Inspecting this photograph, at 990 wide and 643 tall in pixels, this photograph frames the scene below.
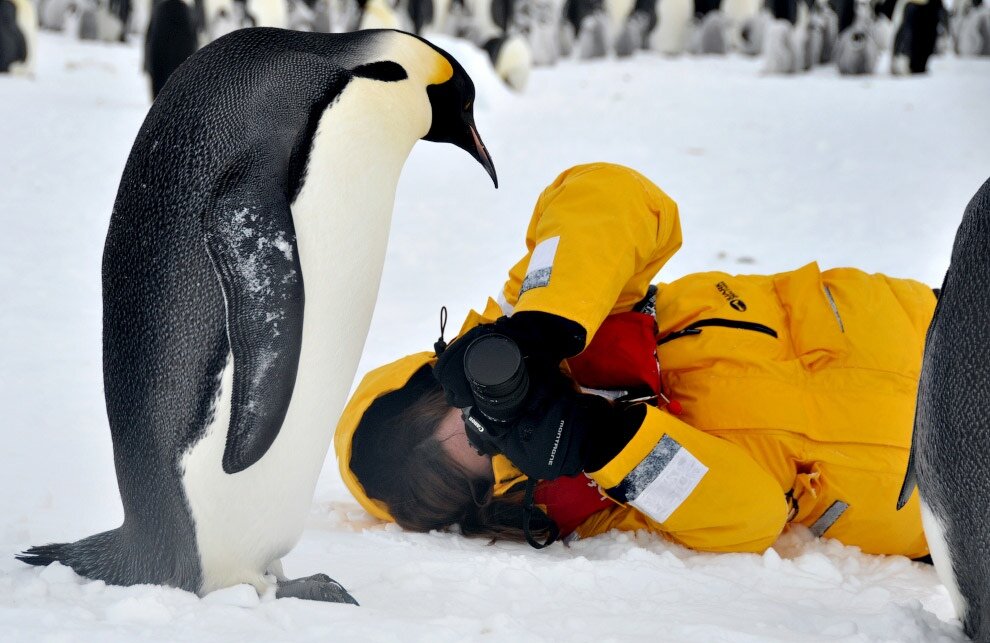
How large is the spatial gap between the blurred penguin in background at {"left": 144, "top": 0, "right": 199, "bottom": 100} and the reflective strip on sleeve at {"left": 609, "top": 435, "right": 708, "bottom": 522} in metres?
5.30

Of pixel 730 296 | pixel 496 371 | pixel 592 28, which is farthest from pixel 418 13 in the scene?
pixel 496 371

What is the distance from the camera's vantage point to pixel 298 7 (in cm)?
988

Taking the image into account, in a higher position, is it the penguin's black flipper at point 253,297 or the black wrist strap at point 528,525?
the penguin's black flipper at point 253,297

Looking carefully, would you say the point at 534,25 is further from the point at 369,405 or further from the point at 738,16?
the point at 369,405

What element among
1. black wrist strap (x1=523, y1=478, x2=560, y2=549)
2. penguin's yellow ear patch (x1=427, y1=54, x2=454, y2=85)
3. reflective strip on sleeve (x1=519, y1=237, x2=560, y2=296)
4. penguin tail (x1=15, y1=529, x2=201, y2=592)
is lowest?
black wrist strap (x1=523, y1=478, x2=560, y2=549)

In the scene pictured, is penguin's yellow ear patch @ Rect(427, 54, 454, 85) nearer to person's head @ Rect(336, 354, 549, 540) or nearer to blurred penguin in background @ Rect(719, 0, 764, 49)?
person's head @ Rect(336, 354, 549, 540)

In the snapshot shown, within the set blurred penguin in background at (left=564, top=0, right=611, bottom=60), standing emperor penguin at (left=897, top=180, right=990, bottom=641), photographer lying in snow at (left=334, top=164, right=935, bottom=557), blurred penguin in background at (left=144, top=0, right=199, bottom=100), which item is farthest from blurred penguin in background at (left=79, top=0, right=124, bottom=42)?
standing emperor penguin at (left=897, top=180, right=990, bottom=641)

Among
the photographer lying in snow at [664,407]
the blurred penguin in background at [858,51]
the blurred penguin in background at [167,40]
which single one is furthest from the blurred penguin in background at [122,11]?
the photographer lying in snow at [664,407]

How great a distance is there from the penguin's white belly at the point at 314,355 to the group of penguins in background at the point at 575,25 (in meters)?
5.38

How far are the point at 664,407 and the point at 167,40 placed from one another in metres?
5.40

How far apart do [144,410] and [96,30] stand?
9.58 m

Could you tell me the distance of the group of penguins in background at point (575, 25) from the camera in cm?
709

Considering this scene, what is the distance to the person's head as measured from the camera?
174 centimetres

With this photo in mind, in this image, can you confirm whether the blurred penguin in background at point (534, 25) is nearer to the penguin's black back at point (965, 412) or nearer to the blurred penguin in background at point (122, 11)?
the blurred penguin in background at point (122, 11)
